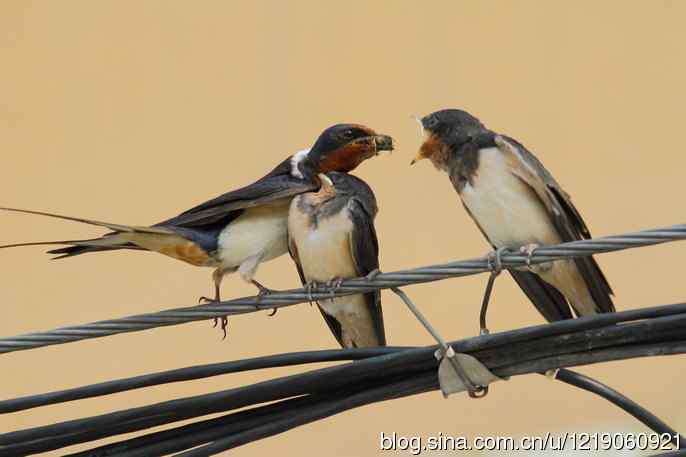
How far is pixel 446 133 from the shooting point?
13.8 feet

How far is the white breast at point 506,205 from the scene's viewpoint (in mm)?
4059

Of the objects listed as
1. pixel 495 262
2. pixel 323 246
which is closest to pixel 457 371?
pixel 495 262

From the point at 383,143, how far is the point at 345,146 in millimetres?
116

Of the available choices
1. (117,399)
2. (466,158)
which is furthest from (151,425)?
(117,399)

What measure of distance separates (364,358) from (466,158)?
130 cm

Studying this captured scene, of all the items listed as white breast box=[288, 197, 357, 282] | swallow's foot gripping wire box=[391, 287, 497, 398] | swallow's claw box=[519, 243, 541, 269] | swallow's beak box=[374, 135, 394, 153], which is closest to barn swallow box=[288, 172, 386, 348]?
white breast box=[288, 197, 357, 282]

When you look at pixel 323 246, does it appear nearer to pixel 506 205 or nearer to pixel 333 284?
pixel 333 284

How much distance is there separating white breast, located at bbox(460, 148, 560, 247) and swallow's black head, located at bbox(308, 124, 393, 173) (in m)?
0.32

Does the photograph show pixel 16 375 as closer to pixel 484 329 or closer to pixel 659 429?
pixel 484 329

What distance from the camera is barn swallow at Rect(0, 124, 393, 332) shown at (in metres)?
3.93

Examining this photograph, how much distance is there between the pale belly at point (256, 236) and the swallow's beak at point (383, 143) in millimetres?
326

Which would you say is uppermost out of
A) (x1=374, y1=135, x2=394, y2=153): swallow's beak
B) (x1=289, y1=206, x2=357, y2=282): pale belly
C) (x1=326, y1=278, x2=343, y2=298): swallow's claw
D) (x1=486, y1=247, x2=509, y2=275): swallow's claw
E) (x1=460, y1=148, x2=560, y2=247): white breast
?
(x1=374, y1=135, x2=394, y2=153): swallow's beak

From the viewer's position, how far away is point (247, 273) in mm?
4051

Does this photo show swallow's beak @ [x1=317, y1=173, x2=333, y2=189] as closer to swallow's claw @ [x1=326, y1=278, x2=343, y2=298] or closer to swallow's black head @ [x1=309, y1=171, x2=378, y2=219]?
swallow's black head @ [x1=309, y1=171, x2=378, y2=219]
